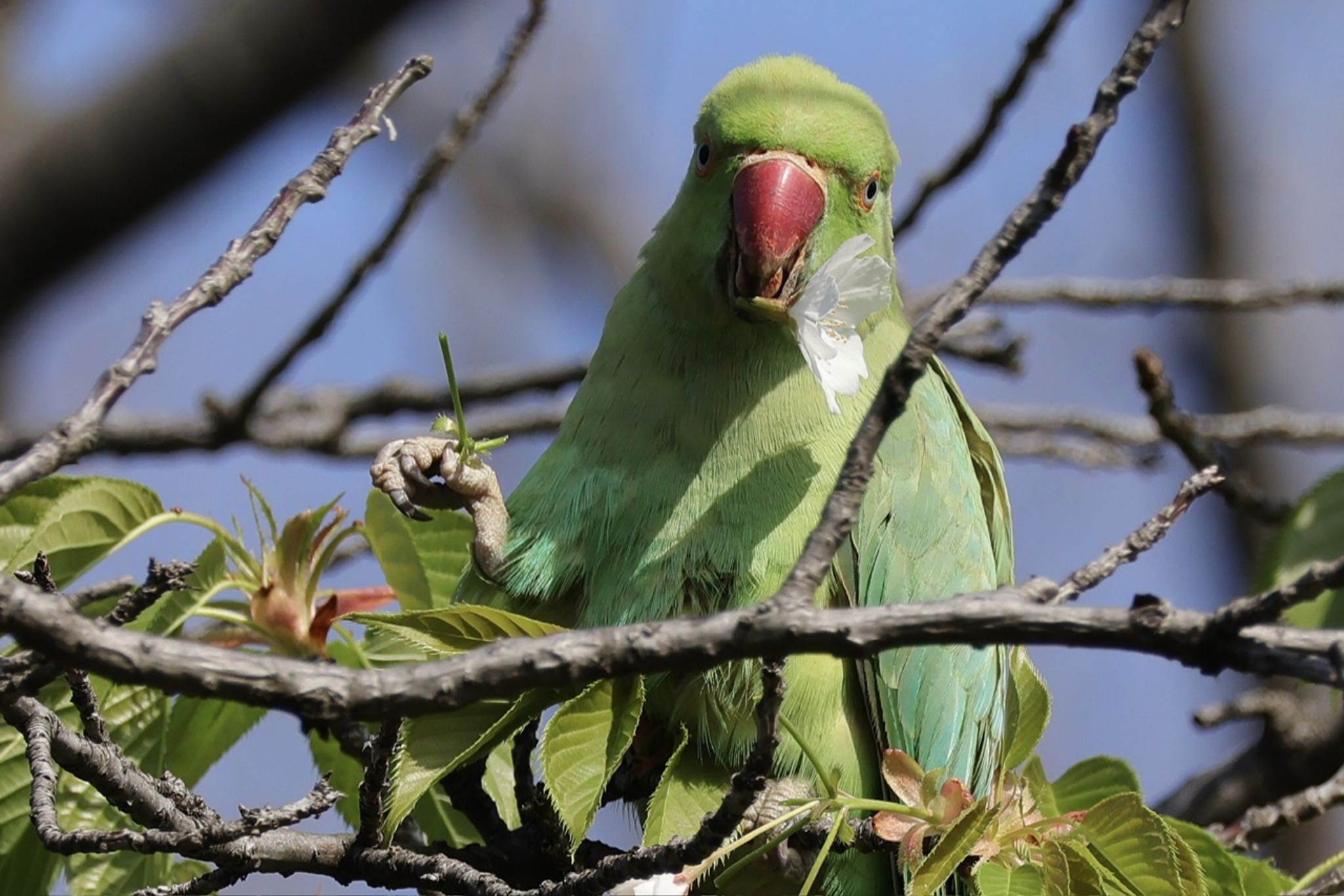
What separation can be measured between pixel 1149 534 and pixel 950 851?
1.77 feet

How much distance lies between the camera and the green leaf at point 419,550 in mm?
2912

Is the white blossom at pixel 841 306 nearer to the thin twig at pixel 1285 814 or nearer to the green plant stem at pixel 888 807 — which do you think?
the green plant stem at pixel 888 807

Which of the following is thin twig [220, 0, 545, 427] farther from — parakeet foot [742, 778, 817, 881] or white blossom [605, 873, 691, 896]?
white blossom [605, 873, 691, 896]

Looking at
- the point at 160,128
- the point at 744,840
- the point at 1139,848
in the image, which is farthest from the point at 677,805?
the point at 160,128

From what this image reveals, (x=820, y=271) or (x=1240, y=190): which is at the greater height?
(x=1240, y=190)

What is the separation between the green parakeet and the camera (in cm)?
277

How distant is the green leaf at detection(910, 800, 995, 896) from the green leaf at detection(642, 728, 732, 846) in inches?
15.6

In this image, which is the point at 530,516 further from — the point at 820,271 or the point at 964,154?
the point at 964,154

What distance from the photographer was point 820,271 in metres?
2.50

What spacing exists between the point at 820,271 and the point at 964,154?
1394 millimetres

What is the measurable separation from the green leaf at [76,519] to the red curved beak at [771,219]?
4.19ft

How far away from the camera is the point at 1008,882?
2182mm

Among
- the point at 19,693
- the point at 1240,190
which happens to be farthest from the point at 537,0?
the point at 1240,190

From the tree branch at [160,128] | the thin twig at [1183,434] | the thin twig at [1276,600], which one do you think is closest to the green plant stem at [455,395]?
the thin twig at [1276,600]
